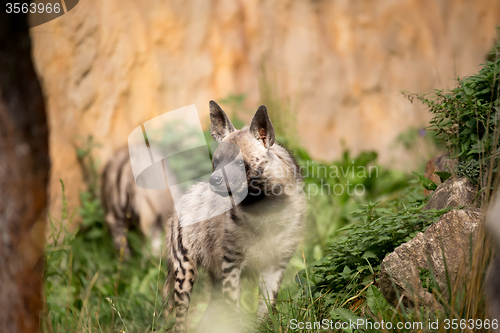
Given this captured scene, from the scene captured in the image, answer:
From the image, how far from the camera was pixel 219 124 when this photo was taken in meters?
3.05

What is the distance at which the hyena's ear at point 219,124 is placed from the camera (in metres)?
2.97

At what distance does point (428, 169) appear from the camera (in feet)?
11.8

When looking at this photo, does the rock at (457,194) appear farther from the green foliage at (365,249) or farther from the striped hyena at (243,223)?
the striped hyena at (243,223)

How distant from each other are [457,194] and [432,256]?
1.82ft

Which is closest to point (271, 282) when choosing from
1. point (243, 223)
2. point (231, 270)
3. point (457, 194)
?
point (231, 270)

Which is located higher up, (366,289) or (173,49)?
(173,49)

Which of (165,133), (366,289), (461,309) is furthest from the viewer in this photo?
(165,133)

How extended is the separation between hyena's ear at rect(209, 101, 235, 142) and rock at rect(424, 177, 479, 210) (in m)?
1.58

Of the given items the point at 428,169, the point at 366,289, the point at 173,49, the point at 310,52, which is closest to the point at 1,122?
the point at 366,289

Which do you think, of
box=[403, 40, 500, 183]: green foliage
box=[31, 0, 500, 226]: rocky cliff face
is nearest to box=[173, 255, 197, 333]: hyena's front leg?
box=[403, 40, 500, 183]: green foliage

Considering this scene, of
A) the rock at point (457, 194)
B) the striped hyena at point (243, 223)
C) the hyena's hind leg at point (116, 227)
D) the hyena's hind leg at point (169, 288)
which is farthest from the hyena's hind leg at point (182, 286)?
→ the hyena's hind leg at point (116, 227)

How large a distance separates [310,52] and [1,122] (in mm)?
6672

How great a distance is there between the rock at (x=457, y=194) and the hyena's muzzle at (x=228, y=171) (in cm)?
136

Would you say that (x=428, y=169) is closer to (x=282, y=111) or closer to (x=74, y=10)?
(x=282, y=111)
